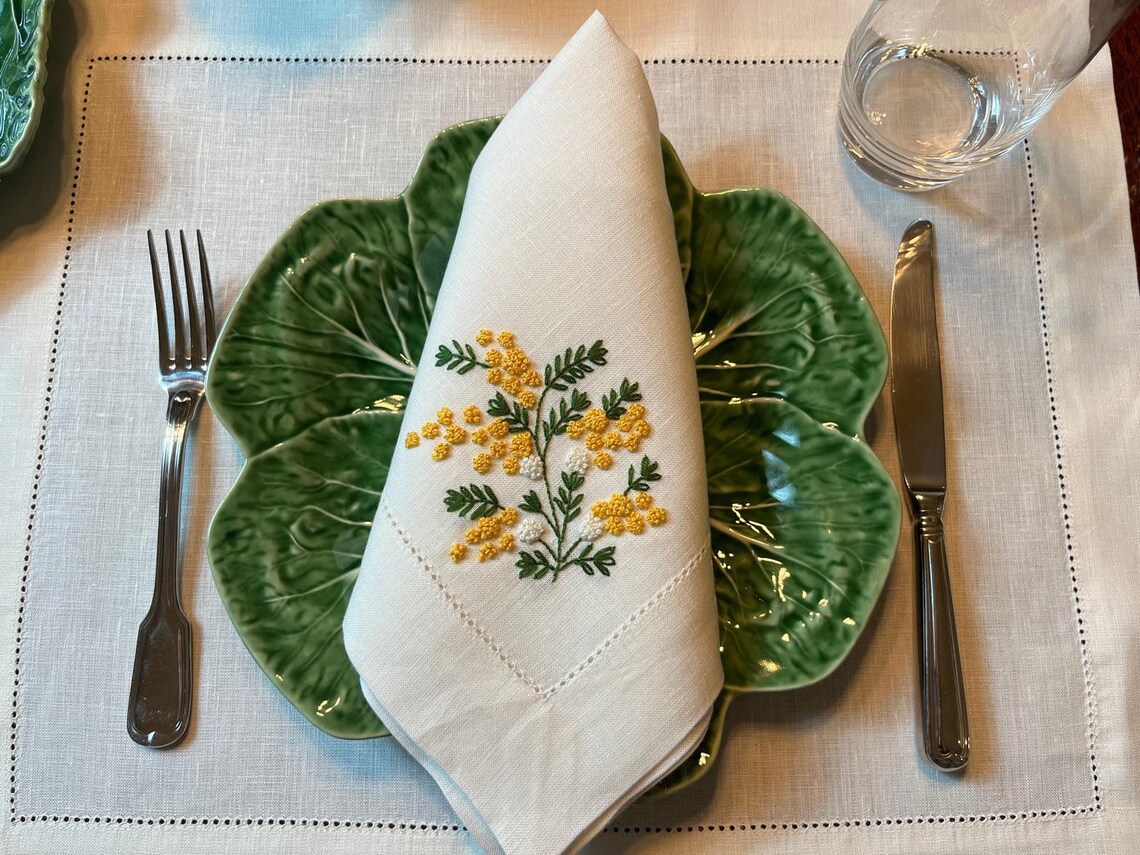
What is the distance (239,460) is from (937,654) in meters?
0.54

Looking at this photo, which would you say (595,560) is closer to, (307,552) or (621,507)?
(621,507)

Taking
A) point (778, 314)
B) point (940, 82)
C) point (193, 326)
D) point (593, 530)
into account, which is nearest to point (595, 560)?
point (593, 530)

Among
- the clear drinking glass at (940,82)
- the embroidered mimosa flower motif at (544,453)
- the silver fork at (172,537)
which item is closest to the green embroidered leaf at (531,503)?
the embroidered mimosa flower motif at (544,453)

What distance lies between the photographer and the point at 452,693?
21.1 inches

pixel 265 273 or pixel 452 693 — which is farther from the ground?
pixel 265 273

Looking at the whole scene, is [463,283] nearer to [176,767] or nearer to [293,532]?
[293,532]

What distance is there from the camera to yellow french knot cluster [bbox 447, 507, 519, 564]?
1.79 ft

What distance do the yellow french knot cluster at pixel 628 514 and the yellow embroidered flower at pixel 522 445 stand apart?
0.06 meters

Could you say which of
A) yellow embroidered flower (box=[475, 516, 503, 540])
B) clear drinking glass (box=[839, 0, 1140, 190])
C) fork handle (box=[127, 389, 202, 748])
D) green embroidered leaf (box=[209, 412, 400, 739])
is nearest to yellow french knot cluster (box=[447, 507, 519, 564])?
yellow embroidered flower (box=[475, 516, 503, 540])

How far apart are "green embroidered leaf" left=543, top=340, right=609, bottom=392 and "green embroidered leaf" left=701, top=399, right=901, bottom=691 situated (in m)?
0.11

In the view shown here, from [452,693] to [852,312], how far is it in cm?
38

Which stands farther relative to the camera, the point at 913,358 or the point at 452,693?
the point at 913,358

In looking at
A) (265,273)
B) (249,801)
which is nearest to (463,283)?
(265,273)

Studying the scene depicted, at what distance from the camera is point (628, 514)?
549 millimetres
